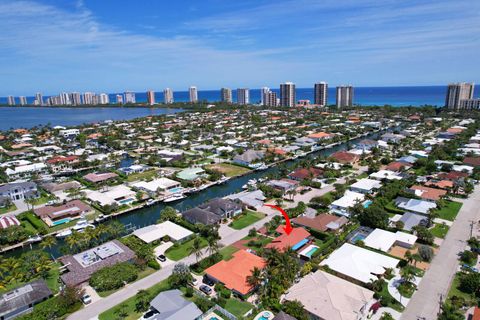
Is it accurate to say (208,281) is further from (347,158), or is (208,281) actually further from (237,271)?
(347,158)

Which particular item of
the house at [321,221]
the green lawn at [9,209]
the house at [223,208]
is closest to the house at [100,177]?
the green lawn at [9,209]

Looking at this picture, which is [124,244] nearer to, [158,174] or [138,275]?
[138,275]

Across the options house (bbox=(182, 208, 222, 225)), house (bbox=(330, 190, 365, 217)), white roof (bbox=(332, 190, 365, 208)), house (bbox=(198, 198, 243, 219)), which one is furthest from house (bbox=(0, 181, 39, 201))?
white roof (bbox=(332, 190, 365, 208))

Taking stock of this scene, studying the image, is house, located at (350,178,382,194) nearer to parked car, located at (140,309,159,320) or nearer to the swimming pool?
parked car, located at (140,309,159,320)

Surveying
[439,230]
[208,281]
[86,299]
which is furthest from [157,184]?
[439,230]

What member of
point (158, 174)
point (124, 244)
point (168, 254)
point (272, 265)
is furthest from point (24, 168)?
point (272, 265)

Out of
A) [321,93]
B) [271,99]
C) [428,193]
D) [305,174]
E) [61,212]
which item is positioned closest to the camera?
[61,212]
